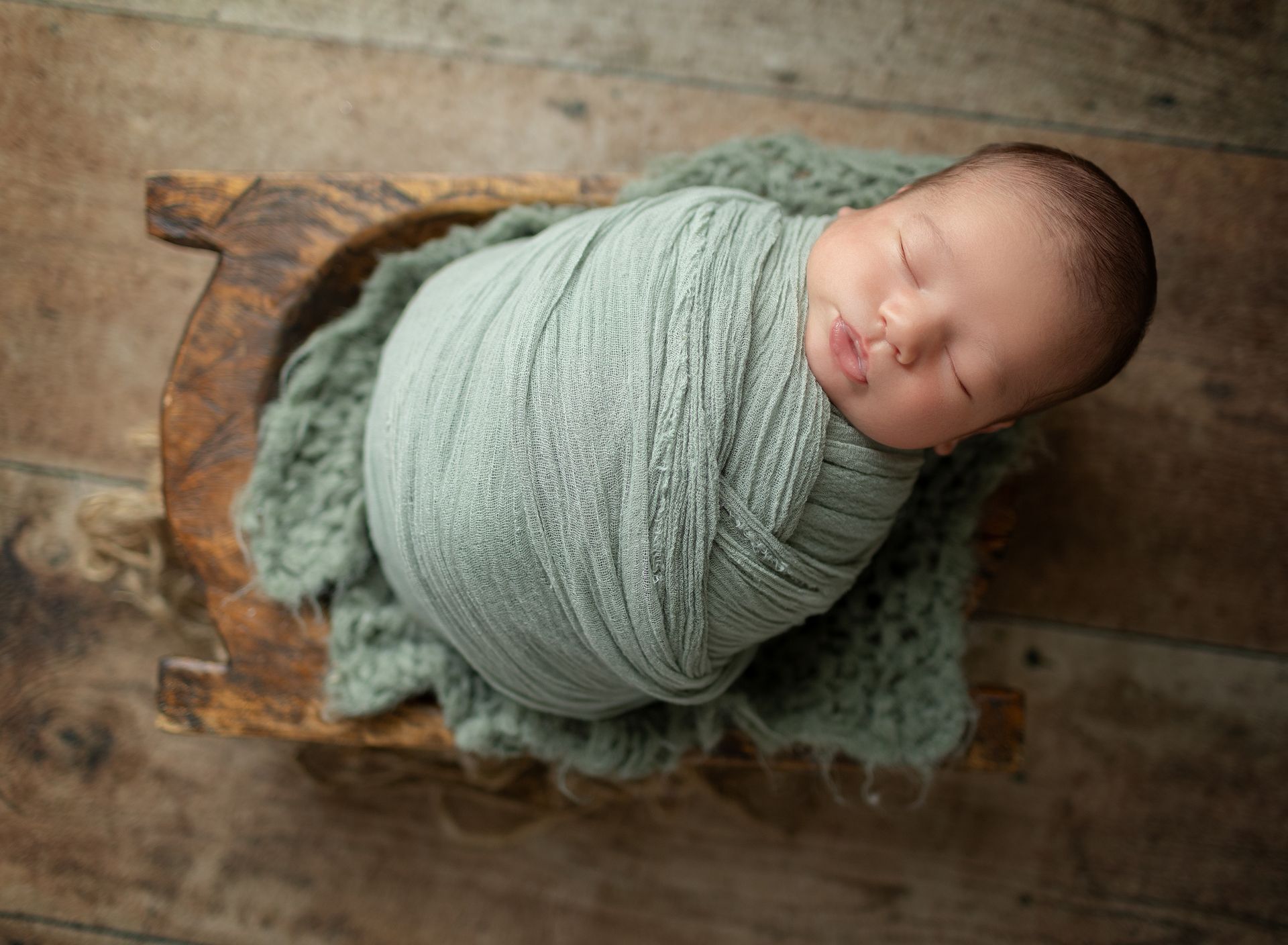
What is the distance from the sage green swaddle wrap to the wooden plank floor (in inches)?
15.4

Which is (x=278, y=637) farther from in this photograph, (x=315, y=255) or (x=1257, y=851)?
(x=1257, y=851)

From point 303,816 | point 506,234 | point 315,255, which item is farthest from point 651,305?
point 303,816

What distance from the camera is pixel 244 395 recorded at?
0.77 m

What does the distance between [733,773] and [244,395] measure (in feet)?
2.23

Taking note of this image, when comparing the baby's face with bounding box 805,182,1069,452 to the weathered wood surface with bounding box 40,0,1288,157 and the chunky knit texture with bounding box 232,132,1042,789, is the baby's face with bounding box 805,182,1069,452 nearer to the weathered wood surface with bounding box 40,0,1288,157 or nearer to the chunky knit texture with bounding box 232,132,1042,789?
the chunky knit texture with bounding box 232,132,1042,789

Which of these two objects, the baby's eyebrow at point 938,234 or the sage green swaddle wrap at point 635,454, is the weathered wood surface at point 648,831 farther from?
the baby's eyebrow at point 938,234

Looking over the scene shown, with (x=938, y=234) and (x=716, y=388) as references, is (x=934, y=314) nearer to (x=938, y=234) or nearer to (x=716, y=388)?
(x=938, y=234)

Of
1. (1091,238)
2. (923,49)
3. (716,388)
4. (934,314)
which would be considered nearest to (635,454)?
(716,388)

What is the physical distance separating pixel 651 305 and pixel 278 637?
45cm

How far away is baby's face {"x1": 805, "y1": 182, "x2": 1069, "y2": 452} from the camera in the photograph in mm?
596

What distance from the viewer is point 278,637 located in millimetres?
766

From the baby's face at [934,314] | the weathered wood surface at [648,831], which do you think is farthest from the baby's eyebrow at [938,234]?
the weathered wood surface at [648,831]

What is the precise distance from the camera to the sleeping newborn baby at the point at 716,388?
61 centimetres

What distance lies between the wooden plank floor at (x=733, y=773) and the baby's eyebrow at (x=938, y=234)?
456 millimetres
